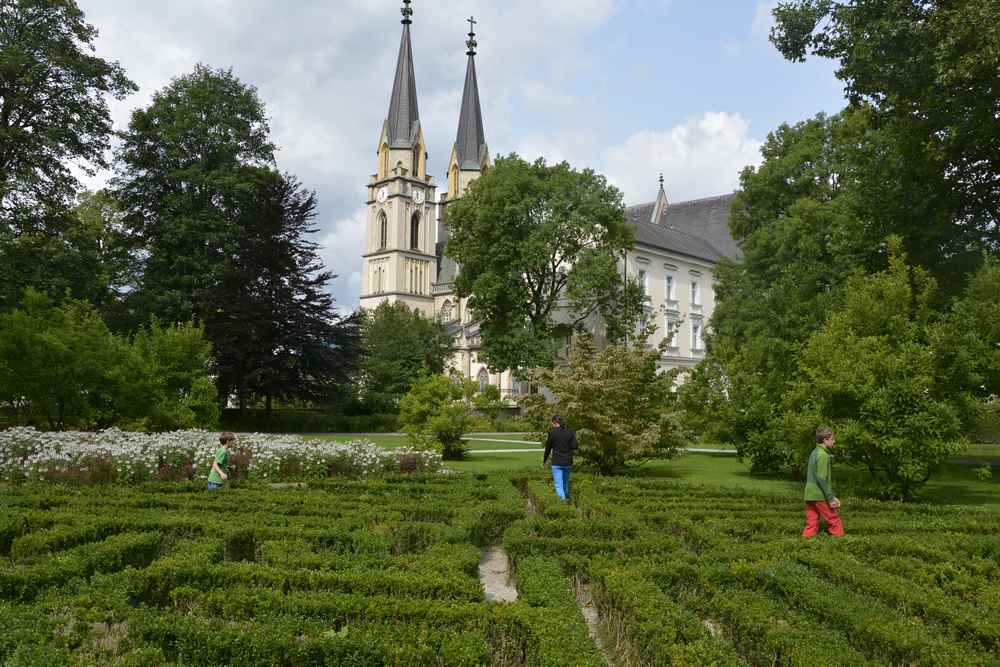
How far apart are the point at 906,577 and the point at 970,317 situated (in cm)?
764

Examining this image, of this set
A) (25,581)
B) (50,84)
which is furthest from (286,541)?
(50,84)

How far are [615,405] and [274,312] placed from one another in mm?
20006

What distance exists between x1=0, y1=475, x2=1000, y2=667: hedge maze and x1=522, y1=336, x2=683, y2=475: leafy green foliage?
5.40 m

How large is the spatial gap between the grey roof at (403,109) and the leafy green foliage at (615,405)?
79.6m

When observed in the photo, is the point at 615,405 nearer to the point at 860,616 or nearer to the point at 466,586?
the point at 466,586

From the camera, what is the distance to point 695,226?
65.4m

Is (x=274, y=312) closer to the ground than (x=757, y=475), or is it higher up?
higher up

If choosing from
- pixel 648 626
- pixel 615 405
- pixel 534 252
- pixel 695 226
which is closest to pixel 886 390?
pixel 615 405

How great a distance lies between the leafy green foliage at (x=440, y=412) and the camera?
2112 cm

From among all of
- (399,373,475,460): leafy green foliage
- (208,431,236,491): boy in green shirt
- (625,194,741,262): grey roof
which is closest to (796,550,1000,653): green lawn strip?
(208,431,236,491): boy in green shirt

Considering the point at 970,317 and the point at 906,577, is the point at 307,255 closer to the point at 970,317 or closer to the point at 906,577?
the point at 970,317

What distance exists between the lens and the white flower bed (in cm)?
1390

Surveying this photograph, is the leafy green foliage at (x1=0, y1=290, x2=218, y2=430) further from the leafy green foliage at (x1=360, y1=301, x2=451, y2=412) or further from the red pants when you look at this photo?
the leafy green foliage at (x1=360, y1=301, x2=451, y2=412)

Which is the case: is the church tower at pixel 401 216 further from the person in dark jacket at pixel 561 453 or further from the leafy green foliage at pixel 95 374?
the person in dark jacket at pixel 561 453
